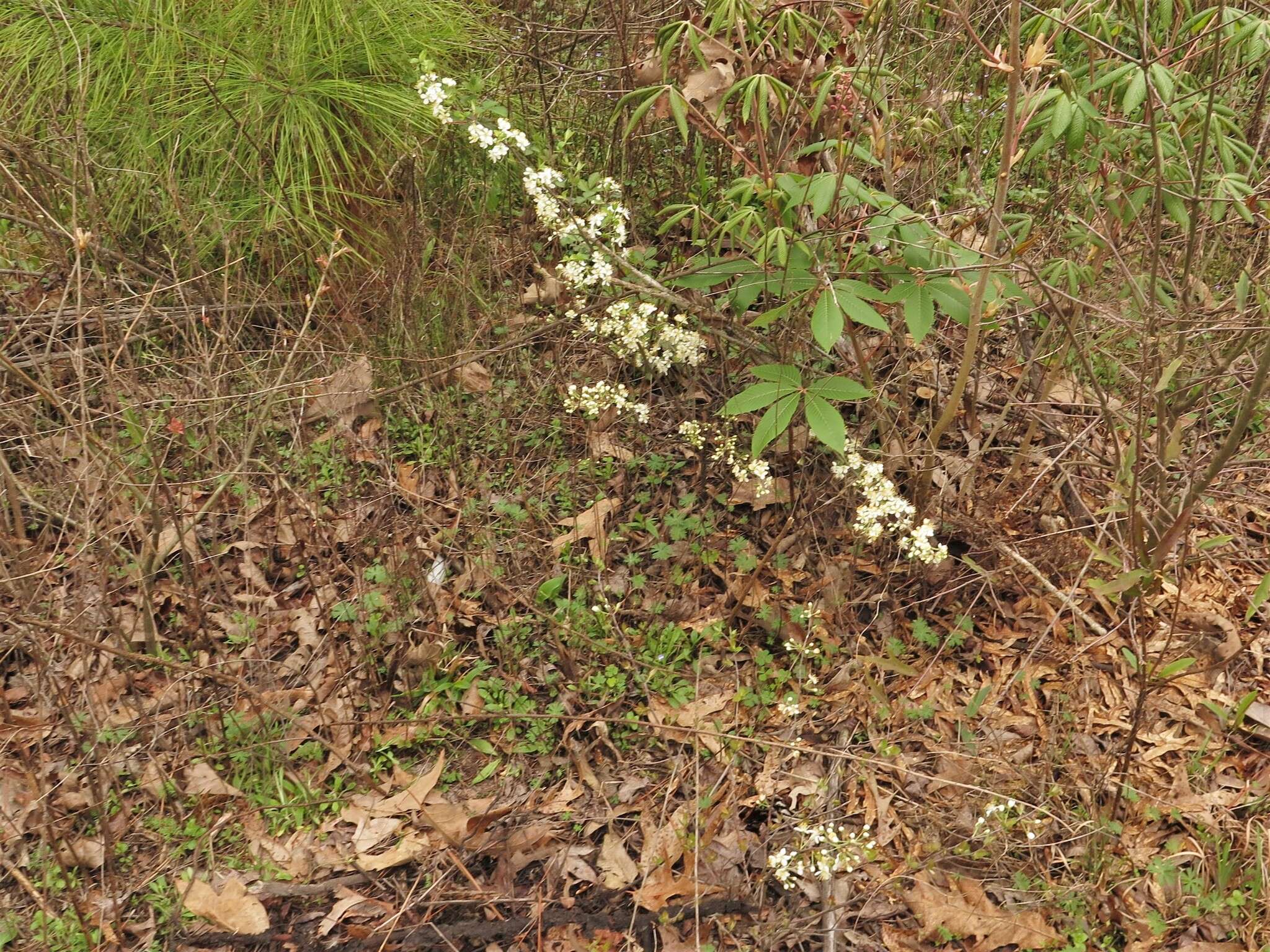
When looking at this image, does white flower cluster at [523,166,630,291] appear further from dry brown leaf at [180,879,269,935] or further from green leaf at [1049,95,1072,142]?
dry brown leaf at [180,879,269,935]

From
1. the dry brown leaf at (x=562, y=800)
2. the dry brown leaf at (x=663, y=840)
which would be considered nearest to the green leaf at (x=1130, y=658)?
the dry brown leaf at (x=663, y=840)

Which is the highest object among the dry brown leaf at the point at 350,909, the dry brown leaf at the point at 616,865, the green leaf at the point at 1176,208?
the green leaf at the point at 1176,208

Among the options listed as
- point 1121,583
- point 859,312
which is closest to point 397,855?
point 859,312

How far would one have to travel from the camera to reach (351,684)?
2.68 meters

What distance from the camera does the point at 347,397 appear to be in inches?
133

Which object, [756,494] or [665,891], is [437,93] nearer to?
[756,494]

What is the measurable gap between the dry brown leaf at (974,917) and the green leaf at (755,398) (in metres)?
1.15

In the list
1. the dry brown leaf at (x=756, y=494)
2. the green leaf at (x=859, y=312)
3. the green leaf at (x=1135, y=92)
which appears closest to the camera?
the green leaf at (x=1135, y=92)

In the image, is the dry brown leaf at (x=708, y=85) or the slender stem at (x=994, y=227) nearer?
the slender stem at (x=994, y=227)

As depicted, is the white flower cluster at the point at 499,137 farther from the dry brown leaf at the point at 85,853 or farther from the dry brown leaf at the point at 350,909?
the dry brown leaf at the point at 85,853

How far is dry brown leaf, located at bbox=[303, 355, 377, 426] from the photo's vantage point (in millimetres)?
3330

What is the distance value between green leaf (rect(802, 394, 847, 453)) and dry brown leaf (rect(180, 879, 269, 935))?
169cm

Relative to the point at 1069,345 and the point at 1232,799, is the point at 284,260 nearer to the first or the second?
the point at 1069,345

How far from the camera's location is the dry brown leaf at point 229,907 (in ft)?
7.29
